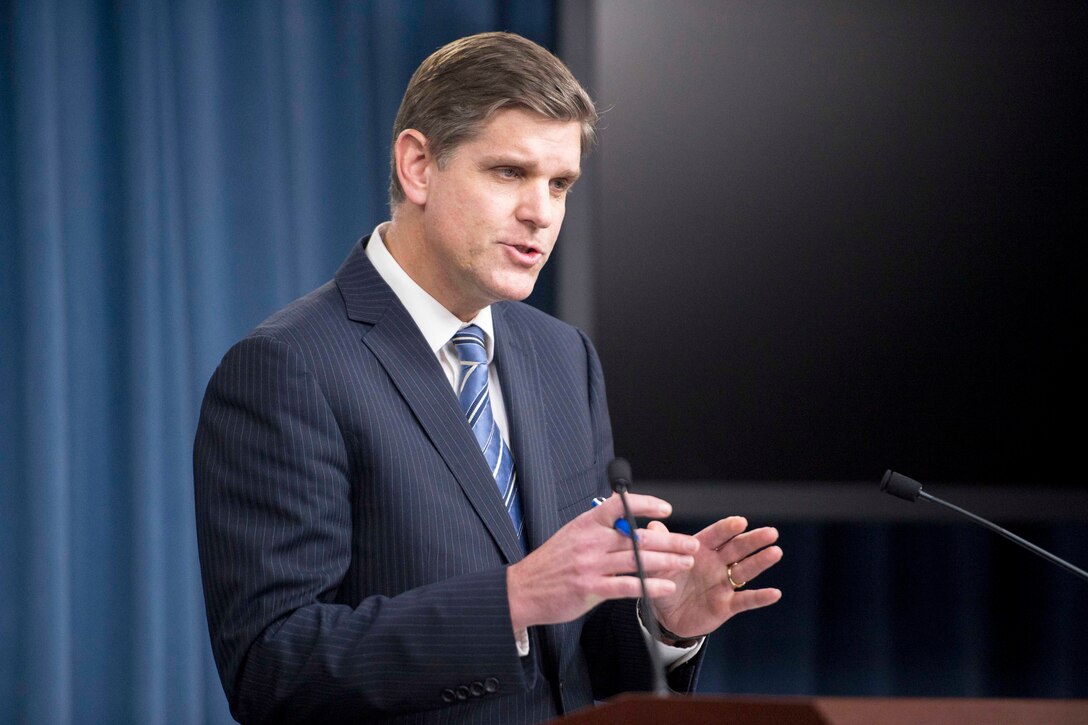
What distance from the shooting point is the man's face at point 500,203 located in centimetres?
165

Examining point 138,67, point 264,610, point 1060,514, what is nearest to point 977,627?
point 1060,514

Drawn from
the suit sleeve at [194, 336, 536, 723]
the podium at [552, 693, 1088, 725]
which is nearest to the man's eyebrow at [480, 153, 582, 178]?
the suit sleeve at [194, 336, 536, 723]

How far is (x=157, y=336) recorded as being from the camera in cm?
291

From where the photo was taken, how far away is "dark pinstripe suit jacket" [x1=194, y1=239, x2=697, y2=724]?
1.42 m

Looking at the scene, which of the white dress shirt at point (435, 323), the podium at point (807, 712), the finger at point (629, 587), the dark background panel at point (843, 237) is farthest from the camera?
the dark background panel at point (843, 237)

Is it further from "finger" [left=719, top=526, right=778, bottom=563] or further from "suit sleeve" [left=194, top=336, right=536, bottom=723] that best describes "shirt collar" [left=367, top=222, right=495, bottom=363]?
"finger" [left=719, top=526, right=778, bottom=563]

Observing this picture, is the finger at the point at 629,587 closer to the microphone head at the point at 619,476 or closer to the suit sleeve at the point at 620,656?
the microphone head at the point at 619,476

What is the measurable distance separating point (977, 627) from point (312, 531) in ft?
7.45

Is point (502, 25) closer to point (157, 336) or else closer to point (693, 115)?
point (693, 115)

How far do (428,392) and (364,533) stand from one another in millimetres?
222

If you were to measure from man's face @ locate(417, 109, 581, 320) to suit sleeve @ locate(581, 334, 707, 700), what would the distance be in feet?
1.50

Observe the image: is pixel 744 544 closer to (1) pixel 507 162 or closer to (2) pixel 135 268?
(1) pixel 507 162

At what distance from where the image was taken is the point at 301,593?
1468 millimetres

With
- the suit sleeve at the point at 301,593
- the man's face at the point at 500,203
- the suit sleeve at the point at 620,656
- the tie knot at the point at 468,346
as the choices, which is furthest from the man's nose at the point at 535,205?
the suit sleeve at the point at 620,656
